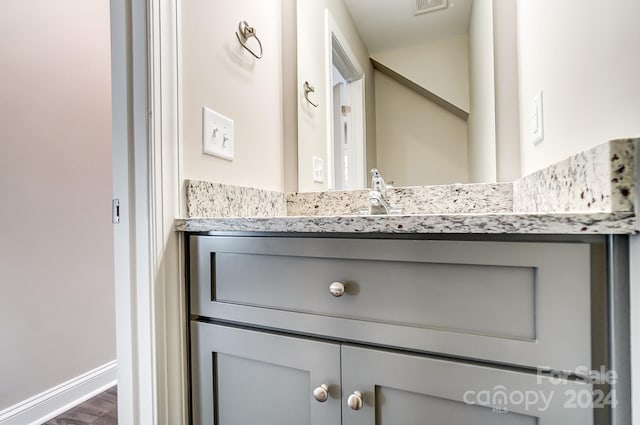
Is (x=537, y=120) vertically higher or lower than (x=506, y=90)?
lower

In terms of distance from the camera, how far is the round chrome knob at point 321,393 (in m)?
0.59

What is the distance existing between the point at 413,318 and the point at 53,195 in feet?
5.80

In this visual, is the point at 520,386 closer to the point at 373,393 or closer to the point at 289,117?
the point at 373,393

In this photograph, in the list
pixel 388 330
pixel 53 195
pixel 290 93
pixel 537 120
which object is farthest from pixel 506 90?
pixel 53 195

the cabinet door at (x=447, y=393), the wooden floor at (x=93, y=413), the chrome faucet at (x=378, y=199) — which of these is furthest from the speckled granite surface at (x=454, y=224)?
the wooden floor at (x=93, y=413)

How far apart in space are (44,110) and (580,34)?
202cm

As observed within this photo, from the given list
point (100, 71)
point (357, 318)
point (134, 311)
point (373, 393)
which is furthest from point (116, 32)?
point (100, 71)

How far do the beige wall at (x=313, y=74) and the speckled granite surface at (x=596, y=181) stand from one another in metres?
0.85

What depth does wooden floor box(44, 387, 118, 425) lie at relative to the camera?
1.40 metres

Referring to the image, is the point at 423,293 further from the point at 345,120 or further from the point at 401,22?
the point at 401,22

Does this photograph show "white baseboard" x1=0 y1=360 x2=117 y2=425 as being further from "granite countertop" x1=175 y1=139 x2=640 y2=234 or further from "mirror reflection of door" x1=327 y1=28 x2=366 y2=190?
"mirror reflection of door" x1=327 y1=28 x2=366 y2=190

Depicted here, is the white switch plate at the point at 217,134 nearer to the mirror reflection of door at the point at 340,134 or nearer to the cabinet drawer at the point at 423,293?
the cabinet drawer at the point at 423,293

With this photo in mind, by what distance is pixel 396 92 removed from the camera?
1217 millimetres

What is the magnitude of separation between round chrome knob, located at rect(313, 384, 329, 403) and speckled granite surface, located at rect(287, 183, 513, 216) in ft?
2.30
